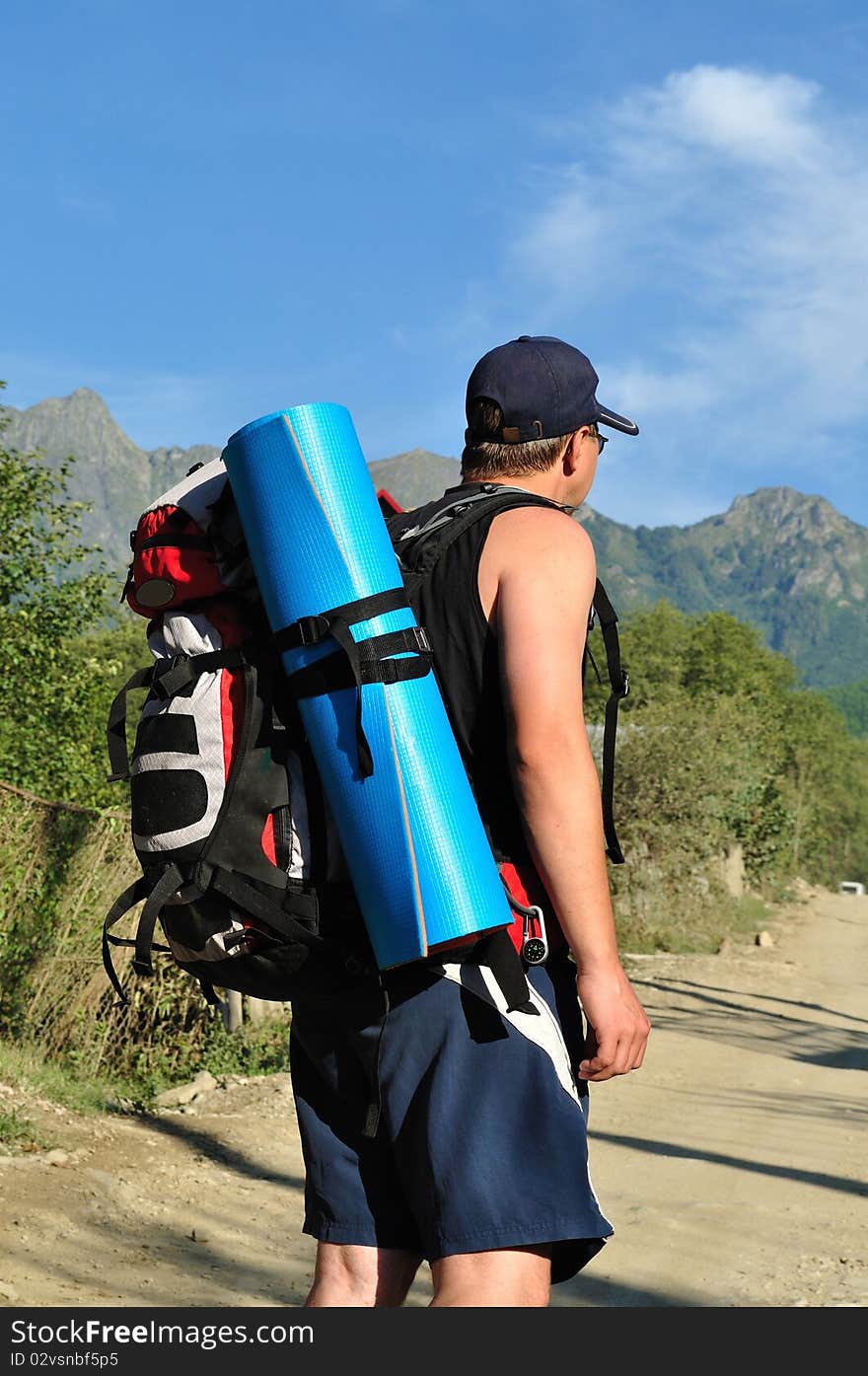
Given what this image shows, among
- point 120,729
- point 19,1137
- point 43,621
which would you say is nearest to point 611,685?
point 120,729

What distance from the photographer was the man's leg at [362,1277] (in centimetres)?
223

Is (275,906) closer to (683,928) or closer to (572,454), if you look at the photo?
(572,454)

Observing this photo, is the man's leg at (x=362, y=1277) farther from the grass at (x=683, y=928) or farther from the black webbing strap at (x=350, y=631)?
the grass at (x=683, y=928)

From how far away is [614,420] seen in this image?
2484 millimetres

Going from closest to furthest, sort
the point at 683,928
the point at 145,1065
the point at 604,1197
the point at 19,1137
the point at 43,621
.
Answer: the point at 19,1137 → the point at 604,1197 → the point at 145,1065 → the point at 43,621 → the point at 683,928

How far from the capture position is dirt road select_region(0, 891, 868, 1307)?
16.4 feet

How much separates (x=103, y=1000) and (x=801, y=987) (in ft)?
38.9

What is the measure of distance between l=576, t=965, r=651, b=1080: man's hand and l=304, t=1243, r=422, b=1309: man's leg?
502 millimetres

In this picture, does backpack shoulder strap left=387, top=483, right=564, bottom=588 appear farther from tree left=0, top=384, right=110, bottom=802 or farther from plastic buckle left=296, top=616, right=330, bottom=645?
tree left=0, top=384, right=110, bottom=802

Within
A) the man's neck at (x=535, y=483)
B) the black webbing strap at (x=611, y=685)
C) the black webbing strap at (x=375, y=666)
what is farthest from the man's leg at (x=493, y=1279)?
the man's neck at (x=535, y=483)

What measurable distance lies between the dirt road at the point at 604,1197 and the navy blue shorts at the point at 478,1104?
2785mm

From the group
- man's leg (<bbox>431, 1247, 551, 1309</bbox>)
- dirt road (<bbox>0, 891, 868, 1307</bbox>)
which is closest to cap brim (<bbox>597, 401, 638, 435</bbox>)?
man's leg (<bbox>431, 1247, 551, 1309</bbox>)

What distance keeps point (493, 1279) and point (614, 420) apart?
4.84 feet

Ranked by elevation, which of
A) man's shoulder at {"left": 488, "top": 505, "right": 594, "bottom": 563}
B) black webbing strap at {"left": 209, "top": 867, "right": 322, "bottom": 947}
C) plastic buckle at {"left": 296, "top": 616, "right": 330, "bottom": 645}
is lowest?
black webbing strap at {"left": 209, "top": 867, "right": 322, "bottom": 947}
